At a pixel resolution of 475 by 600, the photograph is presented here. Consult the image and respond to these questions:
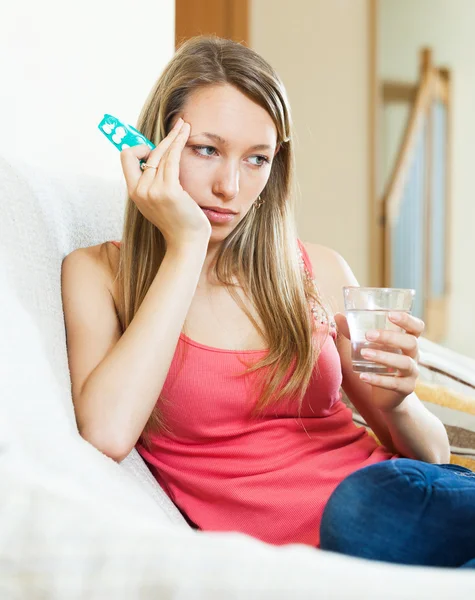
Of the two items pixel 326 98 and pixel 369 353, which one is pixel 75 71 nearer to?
pixel 369 353

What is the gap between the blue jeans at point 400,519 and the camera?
0.82 meters

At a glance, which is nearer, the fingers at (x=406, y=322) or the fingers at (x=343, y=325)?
the fingers at (x=406, y=322)

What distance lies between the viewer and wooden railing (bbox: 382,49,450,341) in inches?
192

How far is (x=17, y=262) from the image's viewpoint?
110 centimetres

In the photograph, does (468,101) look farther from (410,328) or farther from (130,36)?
(410,328)

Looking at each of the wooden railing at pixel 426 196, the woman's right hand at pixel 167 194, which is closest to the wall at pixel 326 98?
the wooden railing at pixel 426 196

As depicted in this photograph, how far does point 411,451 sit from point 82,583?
82 cm

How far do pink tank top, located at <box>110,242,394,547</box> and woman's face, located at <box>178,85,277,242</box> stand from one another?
0.22m

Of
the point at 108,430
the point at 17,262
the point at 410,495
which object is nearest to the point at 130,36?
the point at 17,262

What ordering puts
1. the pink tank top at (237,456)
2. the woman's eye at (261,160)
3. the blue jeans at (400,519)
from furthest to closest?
the woman's eye at (261,160) → the pink tank top at (237,456) → the blue jeans at (400,519)

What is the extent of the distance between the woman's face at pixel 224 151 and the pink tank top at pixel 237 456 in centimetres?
22

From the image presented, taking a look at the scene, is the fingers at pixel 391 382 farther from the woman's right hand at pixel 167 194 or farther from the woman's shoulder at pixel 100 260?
the woman's shoulder at pixel 100 260

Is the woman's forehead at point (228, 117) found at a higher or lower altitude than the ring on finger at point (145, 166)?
higher

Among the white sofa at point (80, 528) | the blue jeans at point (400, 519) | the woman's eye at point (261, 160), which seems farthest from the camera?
the woman's eye at point (261, 160)
